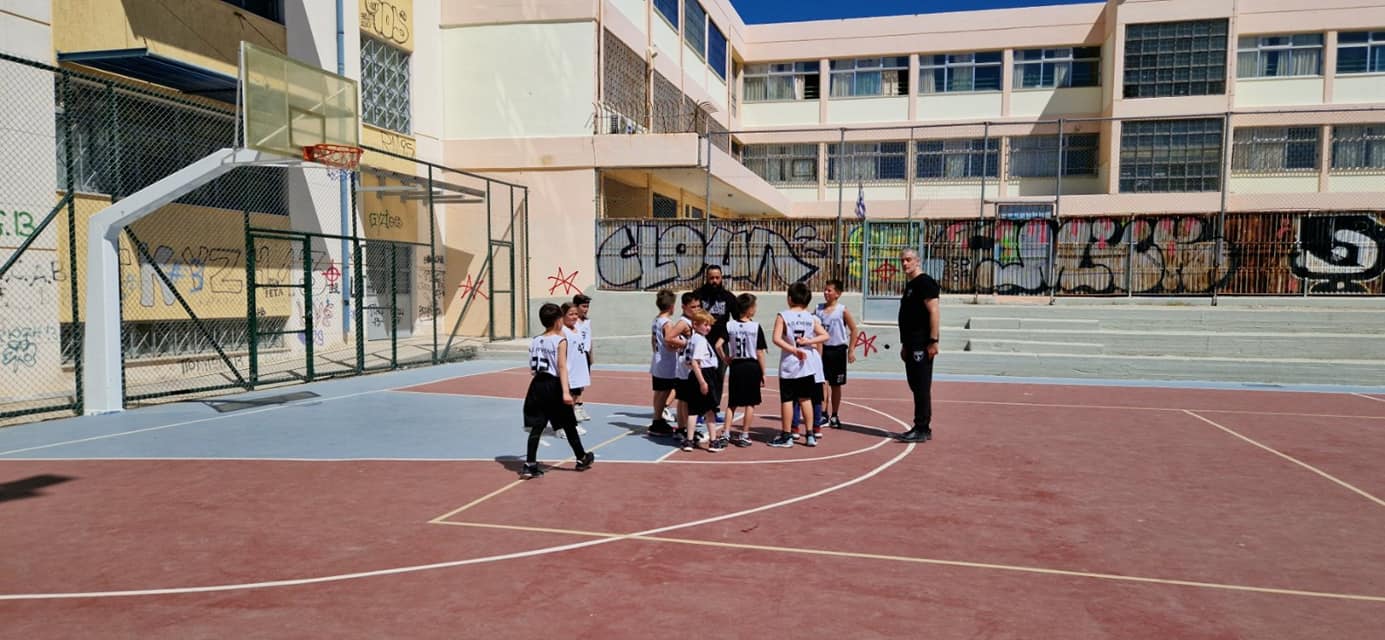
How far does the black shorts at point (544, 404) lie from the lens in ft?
23.5

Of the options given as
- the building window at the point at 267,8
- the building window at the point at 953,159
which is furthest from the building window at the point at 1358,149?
the building window at the point at 267,8

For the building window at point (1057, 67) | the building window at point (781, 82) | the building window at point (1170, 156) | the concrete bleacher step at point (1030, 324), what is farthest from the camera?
the building window at point (781, 82)

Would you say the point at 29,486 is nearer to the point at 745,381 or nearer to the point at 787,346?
the point at 745,381

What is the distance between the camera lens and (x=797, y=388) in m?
8.61

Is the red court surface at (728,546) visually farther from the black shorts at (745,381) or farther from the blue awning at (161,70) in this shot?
the blue awning at (161,70)

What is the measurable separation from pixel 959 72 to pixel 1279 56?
11.4 meters

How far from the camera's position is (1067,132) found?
33.0 metres

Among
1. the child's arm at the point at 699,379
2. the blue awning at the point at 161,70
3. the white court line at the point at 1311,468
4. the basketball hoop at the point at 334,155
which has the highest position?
the blue awning at the point at 161,70

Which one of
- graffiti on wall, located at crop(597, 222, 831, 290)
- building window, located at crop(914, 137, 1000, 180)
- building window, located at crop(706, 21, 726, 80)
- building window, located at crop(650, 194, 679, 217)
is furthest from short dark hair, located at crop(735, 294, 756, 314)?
building window, located at crop(914, 137, 1000, 180)

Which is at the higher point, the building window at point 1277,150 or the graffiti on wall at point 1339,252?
the building window at point 1277,150

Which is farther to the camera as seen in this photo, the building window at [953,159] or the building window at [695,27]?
the building window at [953,159]

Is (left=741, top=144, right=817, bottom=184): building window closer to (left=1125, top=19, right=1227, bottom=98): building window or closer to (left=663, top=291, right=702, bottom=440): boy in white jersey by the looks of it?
(left=1125, top=19, right=1227, bottom=98): building window

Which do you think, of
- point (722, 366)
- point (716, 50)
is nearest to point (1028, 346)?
point (722, 366)

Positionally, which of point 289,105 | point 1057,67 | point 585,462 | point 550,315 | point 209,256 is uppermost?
point 1057,67
